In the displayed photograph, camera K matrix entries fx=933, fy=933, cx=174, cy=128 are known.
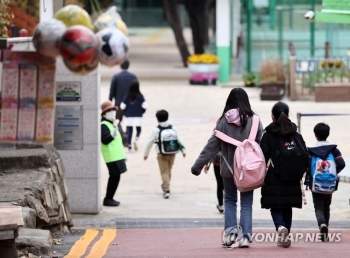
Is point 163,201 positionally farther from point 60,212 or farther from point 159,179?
point 60,212

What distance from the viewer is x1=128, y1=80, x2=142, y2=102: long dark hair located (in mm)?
17594

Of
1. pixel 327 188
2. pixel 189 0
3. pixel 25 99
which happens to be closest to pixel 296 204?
pixel 327 188

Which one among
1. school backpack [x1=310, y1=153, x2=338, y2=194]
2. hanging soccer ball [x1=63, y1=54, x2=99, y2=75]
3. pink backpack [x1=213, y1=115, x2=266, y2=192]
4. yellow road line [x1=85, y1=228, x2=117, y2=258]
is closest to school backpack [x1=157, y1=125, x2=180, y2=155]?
yellow road line [x1=85, y1=228, x2=117, y2=258]

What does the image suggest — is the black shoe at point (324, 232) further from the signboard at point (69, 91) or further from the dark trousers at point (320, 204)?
the signboard at point (69, 91)

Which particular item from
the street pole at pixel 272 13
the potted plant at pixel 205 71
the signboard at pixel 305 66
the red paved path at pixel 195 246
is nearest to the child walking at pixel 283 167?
the red paved path at pixel 195 246

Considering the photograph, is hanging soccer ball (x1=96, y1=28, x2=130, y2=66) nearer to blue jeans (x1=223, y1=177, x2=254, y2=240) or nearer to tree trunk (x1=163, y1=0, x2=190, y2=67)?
blue jeans (x1=223, y1=177, x2=254, y2=240)

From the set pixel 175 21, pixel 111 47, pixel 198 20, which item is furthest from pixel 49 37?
pixel 198 20

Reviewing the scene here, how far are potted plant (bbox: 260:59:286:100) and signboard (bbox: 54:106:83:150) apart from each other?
13.5 metres

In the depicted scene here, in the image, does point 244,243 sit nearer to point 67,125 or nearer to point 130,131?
point 67,125

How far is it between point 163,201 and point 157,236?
3029mm

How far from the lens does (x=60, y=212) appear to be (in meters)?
10.8

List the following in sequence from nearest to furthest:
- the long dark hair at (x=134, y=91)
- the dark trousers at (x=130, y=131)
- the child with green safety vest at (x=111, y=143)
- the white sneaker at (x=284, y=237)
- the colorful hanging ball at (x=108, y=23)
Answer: the colorful hanging ball at (x=108, y=23) < the white sneaker at (x=284, y=237) < the child with green safety vest at (x=111, y=143) < the long dark hair at (x=134, y=91) < the dark trousers at (x=130, y=131)

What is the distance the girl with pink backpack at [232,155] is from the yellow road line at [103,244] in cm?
126

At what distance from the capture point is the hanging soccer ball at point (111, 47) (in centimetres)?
648
